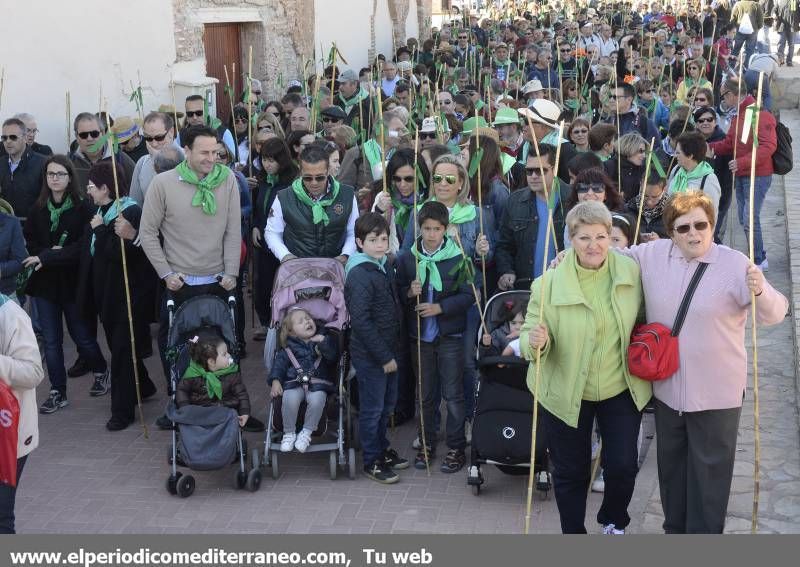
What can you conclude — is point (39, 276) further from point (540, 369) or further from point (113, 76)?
point (113, 76)

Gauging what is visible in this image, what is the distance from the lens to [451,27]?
77.4 feet

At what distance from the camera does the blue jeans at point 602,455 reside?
15.8 feet

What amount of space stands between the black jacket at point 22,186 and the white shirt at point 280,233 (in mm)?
2317

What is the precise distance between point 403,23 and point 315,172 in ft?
60.8

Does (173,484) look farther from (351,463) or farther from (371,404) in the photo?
(371,404)

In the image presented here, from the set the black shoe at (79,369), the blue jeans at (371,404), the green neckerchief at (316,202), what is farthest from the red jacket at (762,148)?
the black shoe at (79,369)

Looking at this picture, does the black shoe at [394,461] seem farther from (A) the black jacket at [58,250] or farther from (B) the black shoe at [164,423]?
(A) the black jacket at [58,250]

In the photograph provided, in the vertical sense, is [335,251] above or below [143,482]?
above

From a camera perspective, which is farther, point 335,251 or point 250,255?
point 250,255

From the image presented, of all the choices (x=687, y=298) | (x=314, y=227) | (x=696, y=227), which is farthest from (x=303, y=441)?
(x=696, y=227)

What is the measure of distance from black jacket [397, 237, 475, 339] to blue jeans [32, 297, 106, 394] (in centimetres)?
262

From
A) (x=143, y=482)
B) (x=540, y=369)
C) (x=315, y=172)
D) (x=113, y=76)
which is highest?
(x=113, y=76)
